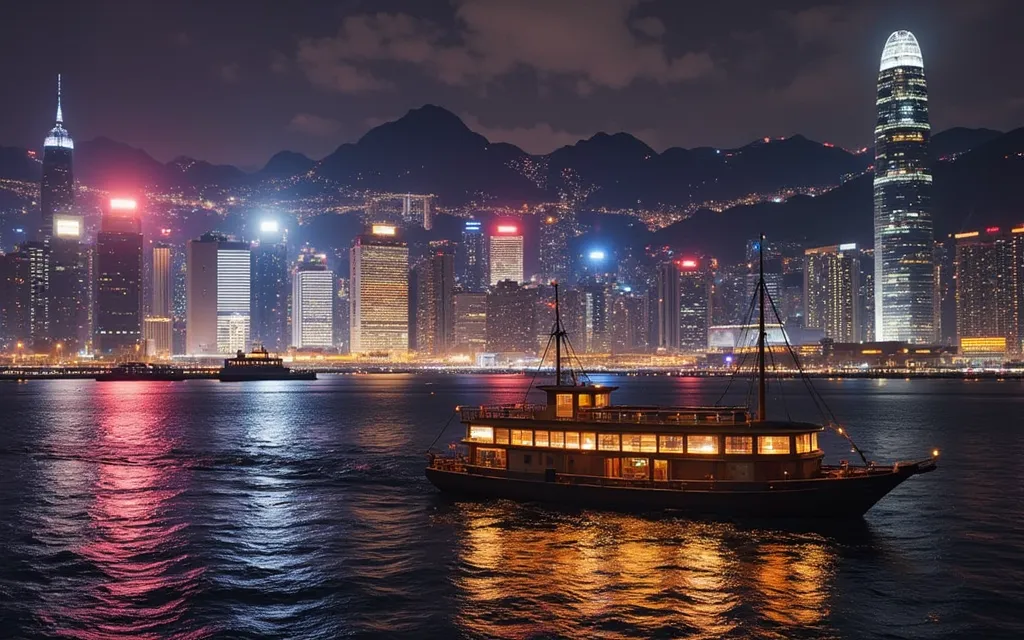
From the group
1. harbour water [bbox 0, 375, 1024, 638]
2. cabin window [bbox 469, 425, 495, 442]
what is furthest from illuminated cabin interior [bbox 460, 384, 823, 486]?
harbour water [bbox 0, 375, 1024, 638]

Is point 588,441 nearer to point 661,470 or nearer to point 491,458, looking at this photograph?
point 661,470

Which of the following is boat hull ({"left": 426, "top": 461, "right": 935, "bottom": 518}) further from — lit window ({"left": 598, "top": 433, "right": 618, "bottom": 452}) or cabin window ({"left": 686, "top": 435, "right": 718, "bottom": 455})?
lit window ({"left": 598, "top": 433, "right": 618, "bottom": 452})

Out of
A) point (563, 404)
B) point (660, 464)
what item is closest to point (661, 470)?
point (660, 464)

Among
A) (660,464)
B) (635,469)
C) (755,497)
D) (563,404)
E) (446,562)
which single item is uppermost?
(563,404)

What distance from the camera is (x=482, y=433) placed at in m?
44.0

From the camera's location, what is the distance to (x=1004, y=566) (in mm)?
31641

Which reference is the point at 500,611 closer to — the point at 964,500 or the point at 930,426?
the point at 964,500

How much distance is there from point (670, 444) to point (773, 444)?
14.6 feet

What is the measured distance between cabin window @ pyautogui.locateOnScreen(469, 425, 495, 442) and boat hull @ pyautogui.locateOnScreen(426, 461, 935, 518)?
147 inches

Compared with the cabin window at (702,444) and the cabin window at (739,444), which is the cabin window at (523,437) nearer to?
the cabin window at (702,444)

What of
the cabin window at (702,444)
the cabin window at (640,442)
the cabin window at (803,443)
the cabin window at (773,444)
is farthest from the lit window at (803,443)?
the cabin window at (640,442)

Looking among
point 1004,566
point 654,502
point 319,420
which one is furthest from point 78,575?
point 319,420

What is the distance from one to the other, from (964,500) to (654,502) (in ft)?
57.9

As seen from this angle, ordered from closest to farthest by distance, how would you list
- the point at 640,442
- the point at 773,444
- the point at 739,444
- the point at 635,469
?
1. the point at 773,444
2. the point at 739,444
3. the point at 640,442
4. the point at 635,469
